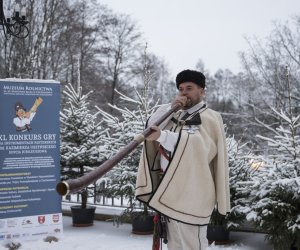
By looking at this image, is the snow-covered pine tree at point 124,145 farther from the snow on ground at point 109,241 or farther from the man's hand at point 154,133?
the man's hand at point 154,133

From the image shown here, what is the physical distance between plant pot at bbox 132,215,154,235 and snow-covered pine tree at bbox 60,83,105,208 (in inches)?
44.1

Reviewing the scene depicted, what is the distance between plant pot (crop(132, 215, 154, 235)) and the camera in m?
6.09

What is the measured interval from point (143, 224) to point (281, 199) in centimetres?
203

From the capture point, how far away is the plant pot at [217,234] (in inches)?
218

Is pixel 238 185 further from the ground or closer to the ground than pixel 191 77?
closer to the ground

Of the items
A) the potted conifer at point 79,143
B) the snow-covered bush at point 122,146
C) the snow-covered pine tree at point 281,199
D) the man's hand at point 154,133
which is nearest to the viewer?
the man's hand at point 154,133

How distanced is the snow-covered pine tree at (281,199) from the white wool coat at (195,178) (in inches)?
75.5

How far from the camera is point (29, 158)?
17.8ft

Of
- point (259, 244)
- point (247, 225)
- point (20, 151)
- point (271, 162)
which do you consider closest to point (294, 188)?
point (271, 162)

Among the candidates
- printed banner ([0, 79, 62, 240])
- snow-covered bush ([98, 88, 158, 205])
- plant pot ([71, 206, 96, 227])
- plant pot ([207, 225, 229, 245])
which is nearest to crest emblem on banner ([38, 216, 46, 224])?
printed banner ([0, 79, 62, 240])

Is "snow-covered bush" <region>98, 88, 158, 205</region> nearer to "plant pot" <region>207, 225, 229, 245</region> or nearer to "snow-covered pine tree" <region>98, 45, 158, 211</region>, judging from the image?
"snow-covered pine tree" <region>98, 45, 158, 211</region>

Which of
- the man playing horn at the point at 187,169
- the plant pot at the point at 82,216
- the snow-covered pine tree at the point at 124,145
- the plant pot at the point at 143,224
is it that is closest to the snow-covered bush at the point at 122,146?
the snow-covered pine tree at the point at 124,145

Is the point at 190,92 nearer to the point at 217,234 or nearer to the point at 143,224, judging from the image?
the point at 217,234

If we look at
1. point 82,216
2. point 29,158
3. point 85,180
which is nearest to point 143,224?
point 82,216
